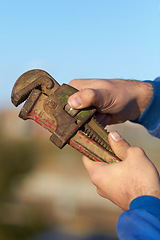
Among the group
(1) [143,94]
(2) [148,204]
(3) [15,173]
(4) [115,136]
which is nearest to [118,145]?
(4) [115,136]

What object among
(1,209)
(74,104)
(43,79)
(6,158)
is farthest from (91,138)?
(1,209)

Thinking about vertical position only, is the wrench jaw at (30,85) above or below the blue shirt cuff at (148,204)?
above

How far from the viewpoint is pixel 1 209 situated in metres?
15.1

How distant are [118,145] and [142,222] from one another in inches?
25.8

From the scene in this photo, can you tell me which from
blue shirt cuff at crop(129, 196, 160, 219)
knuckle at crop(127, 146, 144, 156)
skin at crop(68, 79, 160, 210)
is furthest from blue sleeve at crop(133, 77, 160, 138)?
blue shirt cuff at crop(129, 196, 160, 219)

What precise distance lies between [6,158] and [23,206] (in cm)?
382

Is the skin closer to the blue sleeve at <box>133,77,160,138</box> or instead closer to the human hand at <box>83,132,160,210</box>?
the human hand at <box>83,132,160,210</box>

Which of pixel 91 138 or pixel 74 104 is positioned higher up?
pixel 74 104

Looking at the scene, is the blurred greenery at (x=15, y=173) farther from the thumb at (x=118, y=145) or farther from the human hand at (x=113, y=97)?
the thumb at (x=118, y=145)

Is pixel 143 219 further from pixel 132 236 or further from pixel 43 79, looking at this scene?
pixel 43 79

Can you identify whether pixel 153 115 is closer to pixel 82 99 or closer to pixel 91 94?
pixel 91 94

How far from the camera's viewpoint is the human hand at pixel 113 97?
2.22 m

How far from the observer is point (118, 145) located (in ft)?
7.06

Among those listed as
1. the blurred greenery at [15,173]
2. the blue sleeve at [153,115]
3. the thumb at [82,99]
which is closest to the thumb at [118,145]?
the thumb at [82,99]
